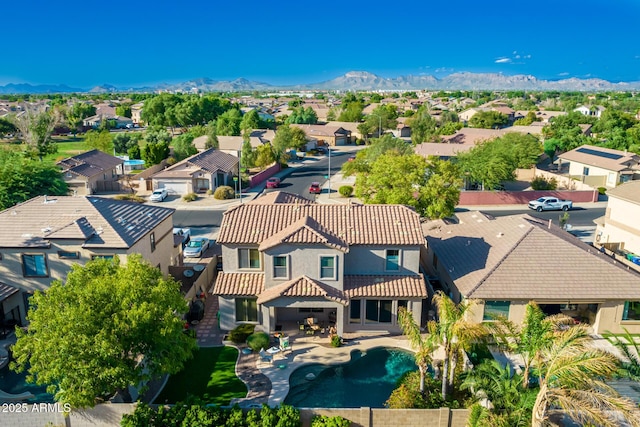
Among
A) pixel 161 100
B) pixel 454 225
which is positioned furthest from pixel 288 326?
pixel 161 100

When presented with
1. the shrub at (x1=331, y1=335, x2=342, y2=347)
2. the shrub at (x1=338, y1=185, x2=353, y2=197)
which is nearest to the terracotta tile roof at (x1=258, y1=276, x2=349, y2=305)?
the shrub at (x1=331, y1=335, x2=342, y2=347)

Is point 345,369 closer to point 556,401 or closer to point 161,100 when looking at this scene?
point 556,401

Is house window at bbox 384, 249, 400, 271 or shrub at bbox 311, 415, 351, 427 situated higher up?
house window at bbox 384, 249, 400, 271

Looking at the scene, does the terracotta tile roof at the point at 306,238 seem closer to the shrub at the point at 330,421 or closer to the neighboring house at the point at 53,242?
the neighboring house at the point at 53,242

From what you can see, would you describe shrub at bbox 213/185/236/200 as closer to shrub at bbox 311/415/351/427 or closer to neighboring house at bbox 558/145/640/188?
neighboring house at bbox 558/145/640/188

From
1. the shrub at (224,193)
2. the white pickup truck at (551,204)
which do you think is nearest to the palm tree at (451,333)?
the white pickup truck at (551,204)
